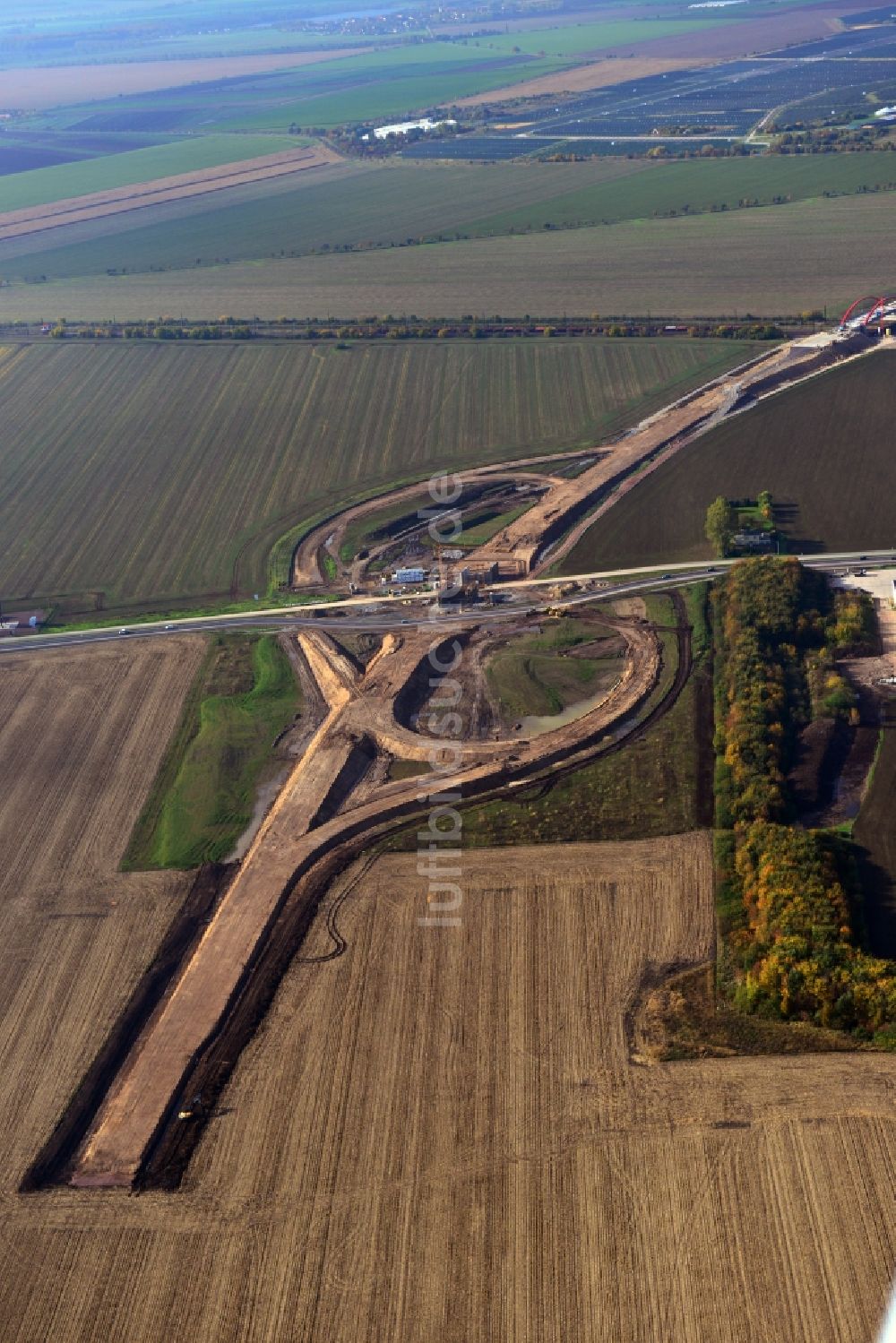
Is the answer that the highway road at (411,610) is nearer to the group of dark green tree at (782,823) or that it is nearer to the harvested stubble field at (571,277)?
the group of dark green tree at (782,823)

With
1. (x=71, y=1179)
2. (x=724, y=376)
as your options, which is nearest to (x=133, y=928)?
(x=71, y=1179)

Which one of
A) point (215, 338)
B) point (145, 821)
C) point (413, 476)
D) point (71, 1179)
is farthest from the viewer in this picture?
point (215, 338)

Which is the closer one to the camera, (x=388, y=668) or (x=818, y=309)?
(x=388, y=668)

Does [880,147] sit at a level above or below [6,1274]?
above

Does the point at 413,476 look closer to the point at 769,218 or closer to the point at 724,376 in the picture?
the point at 724,376

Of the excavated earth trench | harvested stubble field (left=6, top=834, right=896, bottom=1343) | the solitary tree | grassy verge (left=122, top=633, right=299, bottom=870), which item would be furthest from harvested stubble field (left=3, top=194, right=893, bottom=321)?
harvested stubble field (left=6, top=834, right=896, bottom=1343)

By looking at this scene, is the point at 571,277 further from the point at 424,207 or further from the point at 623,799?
the point at 623,799
